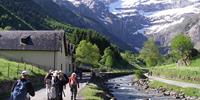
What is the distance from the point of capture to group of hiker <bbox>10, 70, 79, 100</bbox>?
2473 cm

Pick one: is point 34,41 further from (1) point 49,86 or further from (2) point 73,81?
(1) point 49,86

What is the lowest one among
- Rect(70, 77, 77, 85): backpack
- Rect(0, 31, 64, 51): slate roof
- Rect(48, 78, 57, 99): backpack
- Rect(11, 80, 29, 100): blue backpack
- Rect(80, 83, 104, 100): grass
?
Rect(80, 83, 104, 100): grass

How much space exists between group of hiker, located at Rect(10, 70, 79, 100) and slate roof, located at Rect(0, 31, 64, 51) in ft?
173

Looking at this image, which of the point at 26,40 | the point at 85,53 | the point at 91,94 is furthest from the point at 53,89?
the point at 85,53

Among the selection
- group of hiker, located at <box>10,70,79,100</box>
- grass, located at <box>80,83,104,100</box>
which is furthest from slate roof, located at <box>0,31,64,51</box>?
group of hiker, located at <box>10,70,79,100</box>

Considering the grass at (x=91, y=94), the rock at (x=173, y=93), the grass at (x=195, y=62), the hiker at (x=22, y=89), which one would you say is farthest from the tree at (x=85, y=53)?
the hiker at (x=22, y=89)

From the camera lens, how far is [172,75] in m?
134

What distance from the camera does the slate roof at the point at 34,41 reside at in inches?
3910

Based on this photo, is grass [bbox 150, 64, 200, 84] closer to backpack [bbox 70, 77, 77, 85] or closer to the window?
the window

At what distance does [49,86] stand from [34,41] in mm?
65234

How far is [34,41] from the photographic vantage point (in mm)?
100375

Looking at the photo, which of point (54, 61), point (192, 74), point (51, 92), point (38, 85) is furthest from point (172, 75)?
point (51, 92)

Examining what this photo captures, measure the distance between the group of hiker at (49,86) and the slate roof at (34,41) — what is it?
52.7 metres

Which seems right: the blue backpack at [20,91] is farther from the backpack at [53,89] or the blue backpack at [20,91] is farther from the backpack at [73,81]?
the backpack at [73,81]
